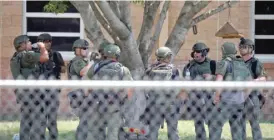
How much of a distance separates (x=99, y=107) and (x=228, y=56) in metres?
2.56

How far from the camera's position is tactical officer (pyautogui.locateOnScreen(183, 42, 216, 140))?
820 cm

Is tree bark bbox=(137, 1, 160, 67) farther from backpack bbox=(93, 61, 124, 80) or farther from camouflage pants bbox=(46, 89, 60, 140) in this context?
camouflage pants bbox=(46, 89, 60, 140)

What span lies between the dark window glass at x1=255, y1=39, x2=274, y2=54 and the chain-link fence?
5.48m

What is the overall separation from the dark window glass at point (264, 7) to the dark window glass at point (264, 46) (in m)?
0.60

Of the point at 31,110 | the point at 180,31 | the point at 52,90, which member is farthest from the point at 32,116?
the point at 180,31

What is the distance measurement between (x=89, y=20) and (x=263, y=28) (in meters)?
6.01

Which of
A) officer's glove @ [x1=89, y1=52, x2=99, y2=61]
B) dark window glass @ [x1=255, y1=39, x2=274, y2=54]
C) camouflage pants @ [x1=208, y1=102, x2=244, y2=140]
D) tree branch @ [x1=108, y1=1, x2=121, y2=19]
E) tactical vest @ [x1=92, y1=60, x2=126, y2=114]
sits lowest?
camouflage pants @ [x1=208, y1=102, x2=244, y2=140]

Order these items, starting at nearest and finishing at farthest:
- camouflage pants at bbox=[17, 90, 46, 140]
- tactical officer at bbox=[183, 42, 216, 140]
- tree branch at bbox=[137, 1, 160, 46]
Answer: camouflage pants at bbox=[17, 90, 46, 140] < tactical officer at bbox=[183, 42, 216, 140] < tree branch at bbox=[137, 1, 160, 46]

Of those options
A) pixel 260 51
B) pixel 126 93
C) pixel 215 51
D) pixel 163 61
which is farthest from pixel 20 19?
pixel 126 93

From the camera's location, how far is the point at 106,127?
23.6ft

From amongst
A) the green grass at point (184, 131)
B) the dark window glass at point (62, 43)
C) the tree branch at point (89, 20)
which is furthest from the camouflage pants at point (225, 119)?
the dark window glass at point (62, 43)

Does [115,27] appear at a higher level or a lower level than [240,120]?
higher

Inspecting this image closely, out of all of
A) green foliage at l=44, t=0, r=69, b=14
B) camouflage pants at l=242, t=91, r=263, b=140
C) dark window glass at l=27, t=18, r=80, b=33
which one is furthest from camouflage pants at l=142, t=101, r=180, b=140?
dark window glass at l=27, t=18, r=80, b=33

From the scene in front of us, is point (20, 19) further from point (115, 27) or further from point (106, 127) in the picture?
point (106, 127)
